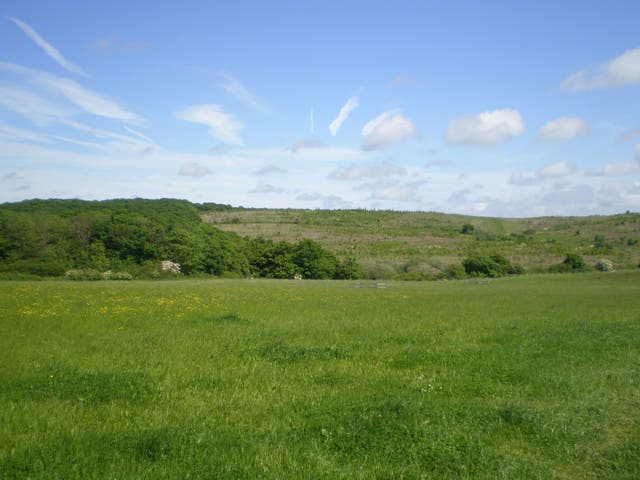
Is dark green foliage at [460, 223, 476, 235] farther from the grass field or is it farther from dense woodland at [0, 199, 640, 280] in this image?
the grass field

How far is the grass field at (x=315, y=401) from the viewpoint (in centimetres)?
596

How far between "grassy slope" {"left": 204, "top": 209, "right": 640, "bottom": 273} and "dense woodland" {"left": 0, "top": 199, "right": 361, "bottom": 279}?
1697 cm

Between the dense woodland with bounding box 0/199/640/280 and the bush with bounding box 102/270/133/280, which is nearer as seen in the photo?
the bush with bounding box 102/270/133/280

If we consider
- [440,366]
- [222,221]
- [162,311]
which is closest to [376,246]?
[222,221]

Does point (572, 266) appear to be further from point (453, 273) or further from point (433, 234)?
point (433, 234)

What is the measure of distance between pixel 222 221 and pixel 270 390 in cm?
14779

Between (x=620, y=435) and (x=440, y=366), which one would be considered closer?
(x=620, y=435)

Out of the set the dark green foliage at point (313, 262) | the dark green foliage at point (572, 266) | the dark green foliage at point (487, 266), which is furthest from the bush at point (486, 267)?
the dark green foliage at point (313, 262)

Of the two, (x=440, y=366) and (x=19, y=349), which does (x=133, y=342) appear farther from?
(x=440, y=366)

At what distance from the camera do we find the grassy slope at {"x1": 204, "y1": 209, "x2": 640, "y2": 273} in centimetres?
9706

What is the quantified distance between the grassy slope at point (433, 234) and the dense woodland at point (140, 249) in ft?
55.7

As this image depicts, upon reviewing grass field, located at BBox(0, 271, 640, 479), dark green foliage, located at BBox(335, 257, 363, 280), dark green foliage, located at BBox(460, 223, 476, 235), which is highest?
dark green foliage, located at BBox(460, 223, 476, 235)

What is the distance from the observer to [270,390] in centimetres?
915

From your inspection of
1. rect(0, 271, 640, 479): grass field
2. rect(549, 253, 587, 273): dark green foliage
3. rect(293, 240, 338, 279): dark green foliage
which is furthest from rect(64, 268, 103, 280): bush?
rect(549, 253, 587, 273): dark green foliage
